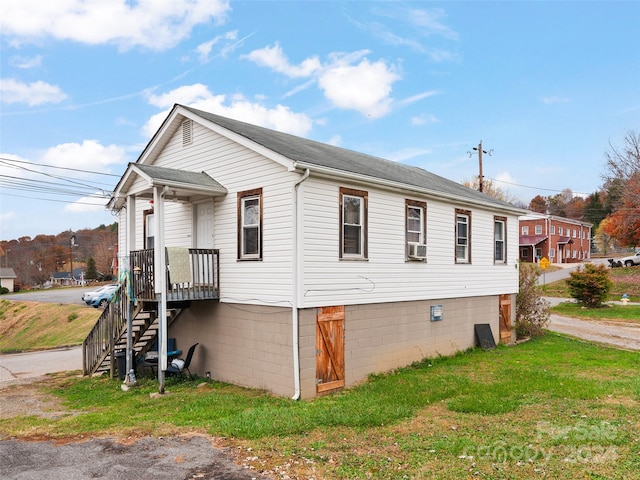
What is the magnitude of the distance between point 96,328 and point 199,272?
4299 millimetres

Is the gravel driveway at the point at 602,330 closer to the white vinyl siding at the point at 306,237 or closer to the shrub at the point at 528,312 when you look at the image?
the shrub at the point at 528,312

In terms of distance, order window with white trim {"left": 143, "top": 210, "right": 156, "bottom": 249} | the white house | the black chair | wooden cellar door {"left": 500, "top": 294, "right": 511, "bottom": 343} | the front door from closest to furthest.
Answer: the white house
the black chair
the front door
window with white trim {"left": 143, "top": 210, "right": 156, "bottom": 249}
wooden cellar door {"left": 500, "top": 294, "right": 511, "bottom": 343}

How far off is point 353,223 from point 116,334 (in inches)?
269

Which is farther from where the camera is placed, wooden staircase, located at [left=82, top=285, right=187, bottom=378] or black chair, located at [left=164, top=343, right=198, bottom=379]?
wooden staircase, located at [left=82, top=285, right=187, bottom=378]

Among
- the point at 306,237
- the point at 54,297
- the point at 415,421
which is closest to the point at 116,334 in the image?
the point at 306,237

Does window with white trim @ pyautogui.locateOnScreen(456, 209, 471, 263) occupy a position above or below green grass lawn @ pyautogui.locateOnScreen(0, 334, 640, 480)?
above

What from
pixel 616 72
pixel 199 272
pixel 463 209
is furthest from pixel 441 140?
pixel 199 272

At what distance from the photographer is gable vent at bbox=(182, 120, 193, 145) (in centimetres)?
1236

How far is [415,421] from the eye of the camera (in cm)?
777

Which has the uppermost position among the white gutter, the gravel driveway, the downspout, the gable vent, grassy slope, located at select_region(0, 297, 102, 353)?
the gable vent

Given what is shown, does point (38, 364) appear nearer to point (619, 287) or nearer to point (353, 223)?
point (353, 223)

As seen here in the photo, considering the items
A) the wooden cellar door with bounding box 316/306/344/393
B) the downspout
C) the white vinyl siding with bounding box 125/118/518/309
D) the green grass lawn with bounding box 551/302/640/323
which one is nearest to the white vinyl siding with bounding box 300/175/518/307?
the white vinyl siding with bounding box 125/118/518/309

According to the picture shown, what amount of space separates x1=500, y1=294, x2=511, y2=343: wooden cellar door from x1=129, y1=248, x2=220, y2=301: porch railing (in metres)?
10.0

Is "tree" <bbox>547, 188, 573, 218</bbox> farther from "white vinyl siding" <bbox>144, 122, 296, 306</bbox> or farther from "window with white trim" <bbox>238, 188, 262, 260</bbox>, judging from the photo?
"window with white trim" <bbox>238, 188, 262, 260</bbox>
